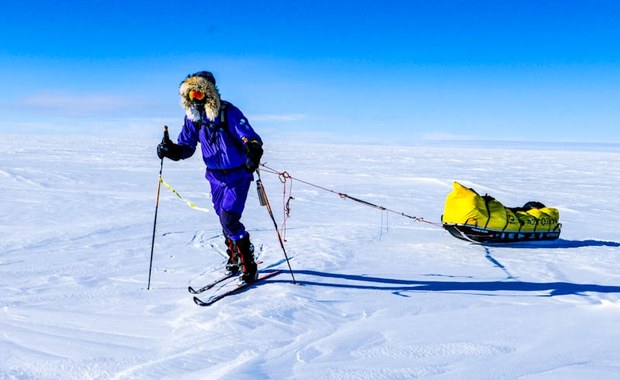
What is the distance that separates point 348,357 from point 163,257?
284cm

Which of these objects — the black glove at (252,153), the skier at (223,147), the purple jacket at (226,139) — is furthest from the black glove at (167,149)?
the black glove at (252,153)

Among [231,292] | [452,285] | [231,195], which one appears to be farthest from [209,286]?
[452,285]

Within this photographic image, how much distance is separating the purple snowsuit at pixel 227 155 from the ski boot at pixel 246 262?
2.3 inches

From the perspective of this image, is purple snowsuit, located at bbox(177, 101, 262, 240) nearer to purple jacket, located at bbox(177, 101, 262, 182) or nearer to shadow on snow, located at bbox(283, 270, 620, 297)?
purple jacket, located at bbox(177, 101, 262, 182)

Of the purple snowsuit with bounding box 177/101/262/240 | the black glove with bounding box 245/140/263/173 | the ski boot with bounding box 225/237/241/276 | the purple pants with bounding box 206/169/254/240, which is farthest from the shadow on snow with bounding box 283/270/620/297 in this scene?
the black glove with bounding box 245/140/263/173

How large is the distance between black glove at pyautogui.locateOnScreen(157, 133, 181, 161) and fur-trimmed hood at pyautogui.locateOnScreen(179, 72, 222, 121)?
0.86ft

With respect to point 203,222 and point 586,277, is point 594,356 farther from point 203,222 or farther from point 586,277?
point 203,222

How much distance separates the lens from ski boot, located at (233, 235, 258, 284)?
382 centimetres

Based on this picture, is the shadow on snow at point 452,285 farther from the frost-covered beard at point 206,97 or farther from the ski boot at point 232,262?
the frost-covered beard at point 206,97

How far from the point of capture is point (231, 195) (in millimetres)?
3762

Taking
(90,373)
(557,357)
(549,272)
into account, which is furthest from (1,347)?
(549,272)

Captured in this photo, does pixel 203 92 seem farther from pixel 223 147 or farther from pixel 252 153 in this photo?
pixel 252 153

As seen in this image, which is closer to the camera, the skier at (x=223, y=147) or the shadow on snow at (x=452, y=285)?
the skier at (x=223, y=147)

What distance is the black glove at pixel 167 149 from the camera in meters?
3.71
